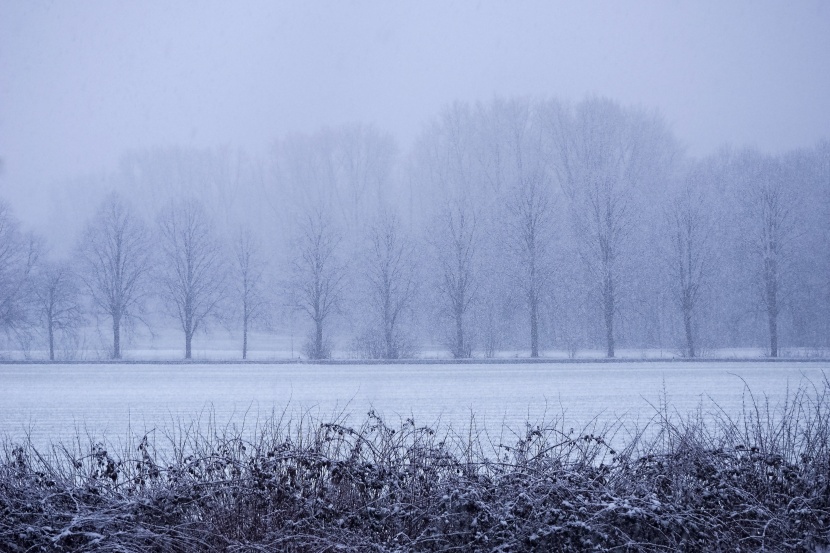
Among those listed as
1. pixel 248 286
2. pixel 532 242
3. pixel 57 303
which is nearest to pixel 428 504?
pixel 532 242

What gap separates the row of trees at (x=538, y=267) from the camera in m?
38.1

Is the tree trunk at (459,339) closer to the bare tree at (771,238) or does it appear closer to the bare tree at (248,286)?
the bare tree at (248,286)

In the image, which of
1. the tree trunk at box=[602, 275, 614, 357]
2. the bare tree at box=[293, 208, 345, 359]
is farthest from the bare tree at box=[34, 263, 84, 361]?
the tree trunk at box=[602, 275, 614, 357]

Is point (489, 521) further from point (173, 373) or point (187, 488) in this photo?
point (173, 373)

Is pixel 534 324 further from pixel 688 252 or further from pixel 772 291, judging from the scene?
pixel 772 291

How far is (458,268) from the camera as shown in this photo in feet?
129

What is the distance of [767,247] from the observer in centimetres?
3697

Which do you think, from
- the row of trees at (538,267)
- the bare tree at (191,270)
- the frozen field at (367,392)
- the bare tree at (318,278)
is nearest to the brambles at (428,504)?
the frozen field at (367,392)

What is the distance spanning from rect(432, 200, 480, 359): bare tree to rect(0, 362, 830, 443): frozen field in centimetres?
767

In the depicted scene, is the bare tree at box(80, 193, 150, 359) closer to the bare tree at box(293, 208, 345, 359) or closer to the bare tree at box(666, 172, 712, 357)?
the bare tree at box(293, 208, 345, 359)

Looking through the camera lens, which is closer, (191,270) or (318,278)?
(318,278)

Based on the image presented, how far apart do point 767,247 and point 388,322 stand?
20.3m

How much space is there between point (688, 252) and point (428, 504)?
3445cm

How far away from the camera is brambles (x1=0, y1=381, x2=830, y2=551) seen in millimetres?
5863
